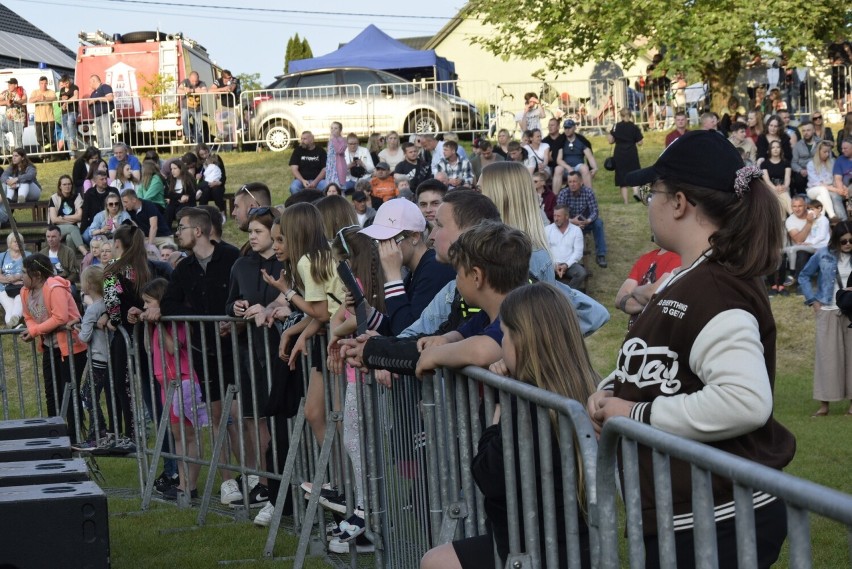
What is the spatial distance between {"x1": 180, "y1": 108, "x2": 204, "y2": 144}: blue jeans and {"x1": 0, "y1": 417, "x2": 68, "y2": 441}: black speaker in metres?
22.9

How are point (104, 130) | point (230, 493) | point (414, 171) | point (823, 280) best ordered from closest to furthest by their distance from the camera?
point (230, 493), point (823, 280), point (414, 171), point (104, 130)

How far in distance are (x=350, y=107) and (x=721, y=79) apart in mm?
10807

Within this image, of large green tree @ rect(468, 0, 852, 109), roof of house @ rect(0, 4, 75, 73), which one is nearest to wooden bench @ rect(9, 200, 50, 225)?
large green tree @ rect(468, 0, 852, 109)

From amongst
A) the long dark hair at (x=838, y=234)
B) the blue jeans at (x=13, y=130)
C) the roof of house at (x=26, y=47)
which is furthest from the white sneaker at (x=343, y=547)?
the roof of house at (x=26, y=47)

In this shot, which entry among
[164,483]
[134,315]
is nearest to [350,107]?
[134,315]

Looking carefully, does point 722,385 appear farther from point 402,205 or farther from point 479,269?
point 402,205

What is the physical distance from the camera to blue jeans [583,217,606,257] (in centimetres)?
1917

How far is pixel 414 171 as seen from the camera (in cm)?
1988

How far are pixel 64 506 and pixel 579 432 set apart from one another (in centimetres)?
219

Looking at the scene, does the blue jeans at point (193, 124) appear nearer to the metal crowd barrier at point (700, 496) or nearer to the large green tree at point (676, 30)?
the large green tree at point (676, 30)

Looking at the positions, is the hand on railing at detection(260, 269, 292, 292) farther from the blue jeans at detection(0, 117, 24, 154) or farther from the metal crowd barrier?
the blue jeans at detection(0, 117, 24, 154)

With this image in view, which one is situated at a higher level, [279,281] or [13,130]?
[13,130]

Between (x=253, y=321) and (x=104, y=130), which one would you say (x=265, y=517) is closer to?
(x=253, y=321)

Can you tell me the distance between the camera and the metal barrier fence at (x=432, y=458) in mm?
2295
